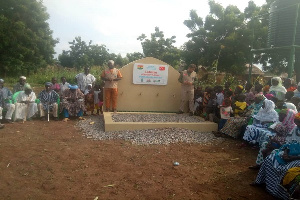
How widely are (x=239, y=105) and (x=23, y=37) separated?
22.9 m

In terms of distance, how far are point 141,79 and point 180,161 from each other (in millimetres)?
5131

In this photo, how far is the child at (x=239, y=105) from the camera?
767 centimetres

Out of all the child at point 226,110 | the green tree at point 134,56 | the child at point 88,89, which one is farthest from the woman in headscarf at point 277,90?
the green tree at point 134,56

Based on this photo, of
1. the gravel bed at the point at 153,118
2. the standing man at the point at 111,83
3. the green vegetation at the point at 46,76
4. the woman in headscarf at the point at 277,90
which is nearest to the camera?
the woman in headscarf at the point at 277,90

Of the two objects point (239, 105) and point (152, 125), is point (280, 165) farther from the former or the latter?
point (152, 125)

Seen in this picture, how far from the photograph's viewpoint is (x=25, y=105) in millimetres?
8992

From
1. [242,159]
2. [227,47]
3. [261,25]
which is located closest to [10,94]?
[242,159]

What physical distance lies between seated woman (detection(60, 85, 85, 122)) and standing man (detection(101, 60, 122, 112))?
35.8 inches

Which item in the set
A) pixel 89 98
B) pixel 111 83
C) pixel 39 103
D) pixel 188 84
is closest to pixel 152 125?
pixel 188 84

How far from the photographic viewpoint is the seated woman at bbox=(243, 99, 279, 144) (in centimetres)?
627

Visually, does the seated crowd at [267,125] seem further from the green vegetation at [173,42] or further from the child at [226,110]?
the green vegetation at [173,42]

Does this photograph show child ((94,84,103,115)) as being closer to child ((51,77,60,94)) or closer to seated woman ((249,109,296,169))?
child ((51,77,60,94))

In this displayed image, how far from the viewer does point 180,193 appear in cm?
421

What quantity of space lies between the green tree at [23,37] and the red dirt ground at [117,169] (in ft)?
64.2
